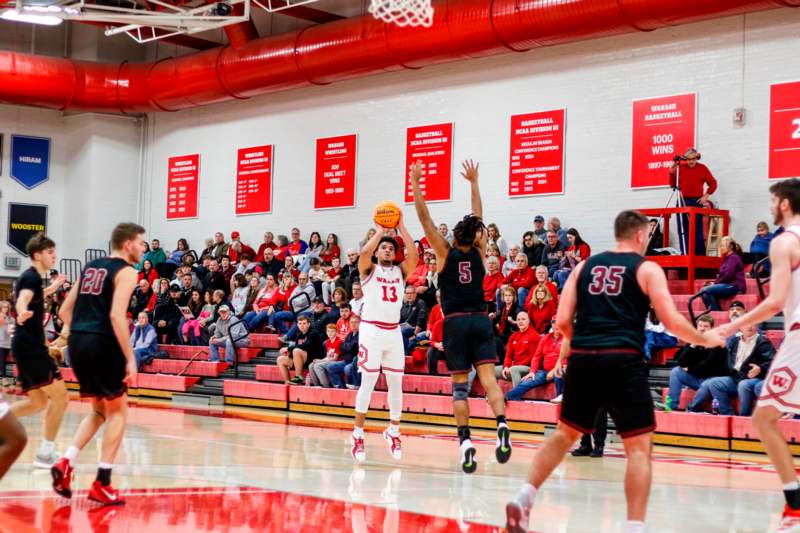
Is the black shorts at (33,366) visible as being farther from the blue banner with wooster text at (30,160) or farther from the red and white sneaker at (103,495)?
the blue banner with wooster text at (30,160)

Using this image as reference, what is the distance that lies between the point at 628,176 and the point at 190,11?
371 inches

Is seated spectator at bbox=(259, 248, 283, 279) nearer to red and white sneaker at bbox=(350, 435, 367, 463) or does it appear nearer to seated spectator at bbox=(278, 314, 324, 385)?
seated spectator at bbox=(278, 314, 324, 385)

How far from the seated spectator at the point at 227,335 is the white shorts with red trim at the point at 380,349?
34.0 ft

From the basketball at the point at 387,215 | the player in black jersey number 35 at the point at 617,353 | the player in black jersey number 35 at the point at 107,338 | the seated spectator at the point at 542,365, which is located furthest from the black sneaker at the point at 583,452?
Answer: the player in black jersey number 35 at the point at 107,338

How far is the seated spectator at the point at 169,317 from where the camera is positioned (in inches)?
883

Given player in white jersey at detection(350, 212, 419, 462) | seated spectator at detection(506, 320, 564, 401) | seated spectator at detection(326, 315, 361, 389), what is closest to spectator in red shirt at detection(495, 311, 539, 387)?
seated spectator at detection(506, 320, 564, 401)

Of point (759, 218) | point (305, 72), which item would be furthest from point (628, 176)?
point (305, 72)

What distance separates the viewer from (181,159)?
2689 centimetres

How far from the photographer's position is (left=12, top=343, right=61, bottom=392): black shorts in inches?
345

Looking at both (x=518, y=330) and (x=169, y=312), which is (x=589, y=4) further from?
(x=169, y=312)

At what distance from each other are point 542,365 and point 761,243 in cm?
383

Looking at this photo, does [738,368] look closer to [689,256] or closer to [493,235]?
[689,256]

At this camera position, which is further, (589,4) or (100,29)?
(100,29)

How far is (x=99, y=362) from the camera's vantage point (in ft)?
23.5
